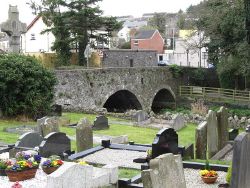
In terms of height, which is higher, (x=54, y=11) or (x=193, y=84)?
(x=54, y=11)

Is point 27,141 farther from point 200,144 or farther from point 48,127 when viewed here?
point 200,144

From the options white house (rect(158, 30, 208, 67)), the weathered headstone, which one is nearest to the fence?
white house (rect(158, 30, 208, 67))

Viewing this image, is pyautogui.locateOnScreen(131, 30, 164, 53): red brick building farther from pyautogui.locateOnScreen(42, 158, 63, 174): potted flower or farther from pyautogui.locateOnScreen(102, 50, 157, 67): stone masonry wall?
pyautogui.locateOnScreen(42, 158, 63, 174): potted flower

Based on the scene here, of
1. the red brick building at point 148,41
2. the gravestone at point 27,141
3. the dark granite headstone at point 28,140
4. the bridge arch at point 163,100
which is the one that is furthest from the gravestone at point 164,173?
the red brick building at point 148,41

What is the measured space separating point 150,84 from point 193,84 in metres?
7.62

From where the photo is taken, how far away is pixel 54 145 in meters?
14.3

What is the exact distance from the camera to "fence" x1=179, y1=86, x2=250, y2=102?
138 feet

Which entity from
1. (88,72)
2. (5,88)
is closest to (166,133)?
(5,88)

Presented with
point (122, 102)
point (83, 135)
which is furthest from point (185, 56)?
point (83, 135)

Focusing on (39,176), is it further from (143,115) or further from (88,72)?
(88,72)

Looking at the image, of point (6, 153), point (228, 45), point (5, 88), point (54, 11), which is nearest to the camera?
point (6, 153)

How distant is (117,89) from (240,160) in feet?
93.7

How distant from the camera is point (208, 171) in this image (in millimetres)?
12555

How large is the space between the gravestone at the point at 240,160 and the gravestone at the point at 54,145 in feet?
20.9
